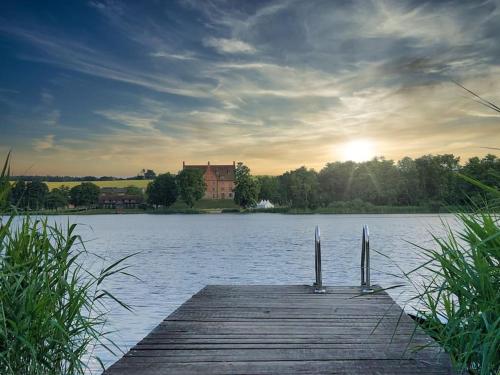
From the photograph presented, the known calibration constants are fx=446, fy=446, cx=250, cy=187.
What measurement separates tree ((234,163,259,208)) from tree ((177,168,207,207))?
346 inches

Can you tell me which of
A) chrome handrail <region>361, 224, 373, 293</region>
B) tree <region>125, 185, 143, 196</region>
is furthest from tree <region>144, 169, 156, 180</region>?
chrome handrail <region>361, 224, 373, 293</region>

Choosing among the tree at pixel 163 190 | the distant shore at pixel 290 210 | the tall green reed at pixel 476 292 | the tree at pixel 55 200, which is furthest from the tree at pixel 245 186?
the tall green reed at pixel 476 292

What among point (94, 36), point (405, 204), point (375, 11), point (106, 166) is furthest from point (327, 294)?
point (405, 204)

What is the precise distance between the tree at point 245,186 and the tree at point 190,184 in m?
8.78

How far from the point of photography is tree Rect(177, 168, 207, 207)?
104 meters

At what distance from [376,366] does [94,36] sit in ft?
188

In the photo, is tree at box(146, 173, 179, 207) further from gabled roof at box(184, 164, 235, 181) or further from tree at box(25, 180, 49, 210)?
tree at box(25, 180, 49, 210)

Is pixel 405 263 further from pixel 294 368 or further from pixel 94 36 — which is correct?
pixel 94 36

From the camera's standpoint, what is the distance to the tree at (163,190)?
113 meters

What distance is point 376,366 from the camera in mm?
3443

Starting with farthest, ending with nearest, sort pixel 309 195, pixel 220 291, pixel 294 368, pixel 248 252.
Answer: pixel 309 195 < pixel 248 252 < pixel 220 291 < pixel 294 368

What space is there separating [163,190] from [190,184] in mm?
13329

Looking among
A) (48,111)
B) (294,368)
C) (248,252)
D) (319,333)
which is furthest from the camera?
(48,111)

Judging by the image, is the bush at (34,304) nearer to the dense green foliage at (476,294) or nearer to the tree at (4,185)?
the tree at (4,185)
